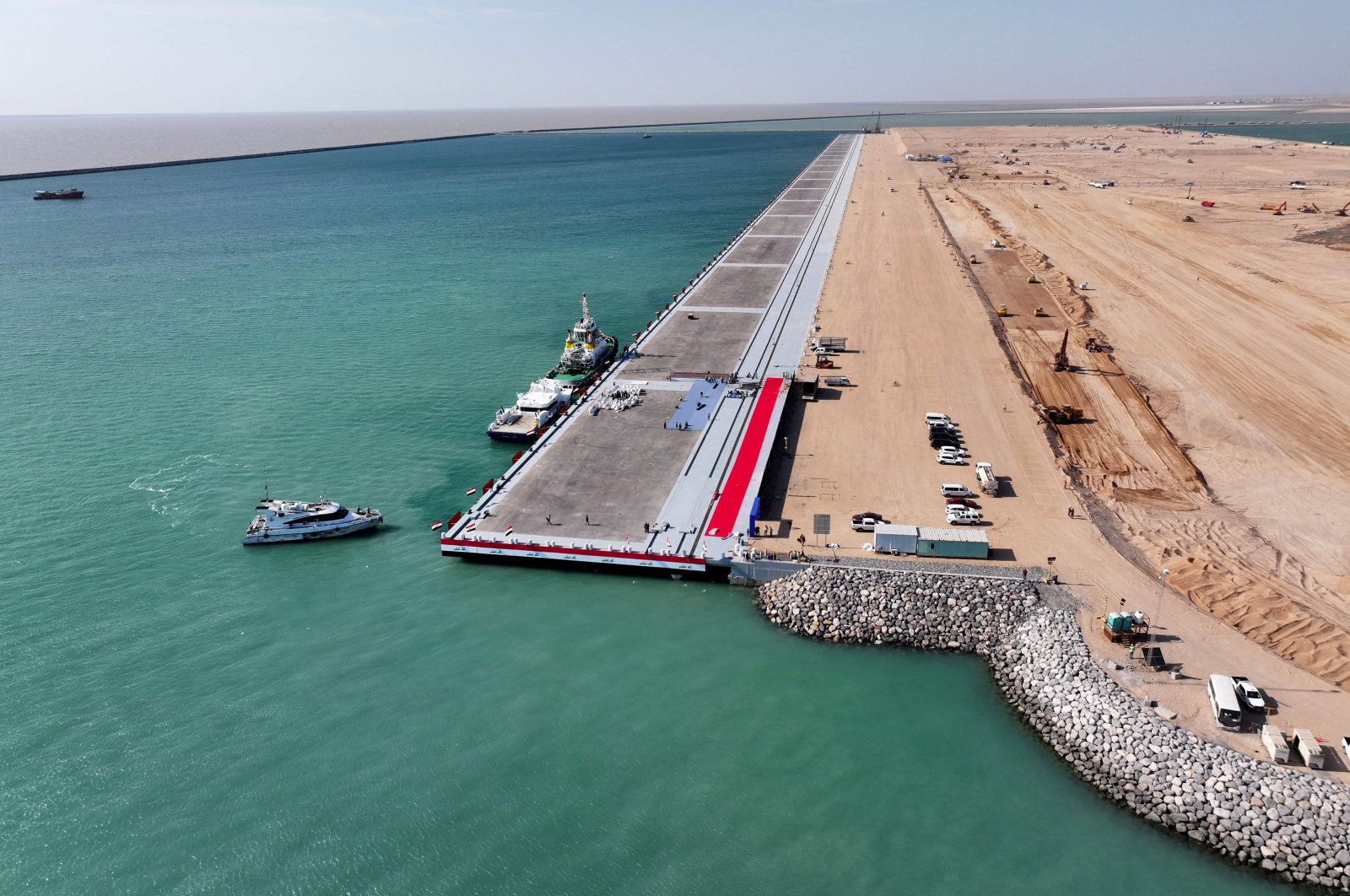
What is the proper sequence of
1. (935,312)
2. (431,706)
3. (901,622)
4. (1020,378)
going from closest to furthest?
1. (431,706)
2. (901,622)
3. (1020,378)
4. (935,312)

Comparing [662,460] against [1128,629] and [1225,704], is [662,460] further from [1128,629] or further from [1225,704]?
[1225,704]

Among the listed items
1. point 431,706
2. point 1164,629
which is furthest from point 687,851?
point 1164,629

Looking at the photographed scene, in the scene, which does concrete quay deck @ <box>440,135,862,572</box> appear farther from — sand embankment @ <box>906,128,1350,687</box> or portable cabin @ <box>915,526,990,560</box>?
sand embankment @ <box>906,128,1350,687</box>

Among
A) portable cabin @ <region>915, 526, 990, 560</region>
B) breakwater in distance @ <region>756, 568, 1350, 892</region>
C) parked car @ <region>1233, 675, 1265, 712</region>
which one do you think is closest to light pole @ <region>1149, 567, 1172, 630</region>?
breakwater in distance @ <region>756, 568, 1350, 892</region>

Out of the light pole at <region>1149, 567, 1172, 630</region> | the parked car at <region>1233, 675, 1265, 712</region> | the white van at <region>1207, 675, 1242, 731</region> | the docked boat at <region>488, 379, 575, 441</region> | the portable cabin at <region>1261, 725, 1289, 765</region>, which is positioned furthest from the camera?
the docked boat at <region>488, 379, 575, 441</region>

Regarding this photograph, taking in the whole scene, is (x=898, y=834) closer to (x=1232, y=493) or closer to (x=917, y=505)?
(x=917, y=505)

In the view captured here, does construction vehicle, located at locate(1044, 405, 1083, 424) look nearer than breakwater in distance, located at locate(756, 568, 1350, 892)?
No
